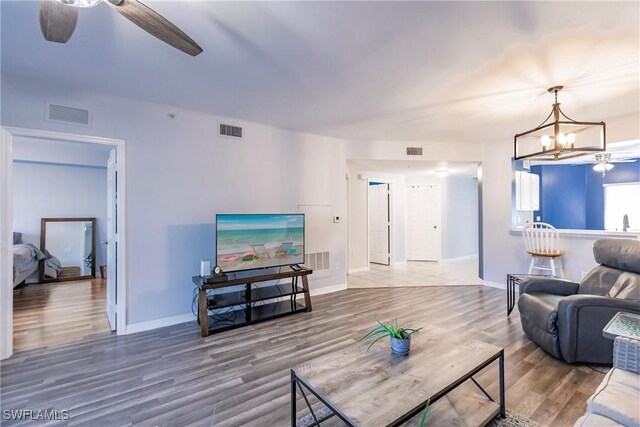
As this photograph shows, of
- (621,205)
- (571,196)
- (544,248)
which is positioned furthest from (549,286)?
(621,205)

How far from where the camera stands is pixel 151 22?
1.49m

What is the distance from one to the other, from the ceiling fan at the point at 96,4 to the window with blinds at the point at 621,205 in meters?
9.54

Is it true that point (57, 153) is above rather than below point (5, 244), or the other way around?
above

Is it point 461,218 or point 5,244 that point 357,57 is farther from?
point 461,218

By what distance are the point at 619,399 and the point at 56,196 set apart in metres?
7.86

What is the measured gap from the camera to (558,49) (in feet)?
7.08

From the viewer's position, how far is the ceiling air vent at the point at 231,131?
145 inches

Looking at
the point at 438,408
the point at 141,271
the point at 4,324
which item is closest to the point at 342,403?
the point at 438,408

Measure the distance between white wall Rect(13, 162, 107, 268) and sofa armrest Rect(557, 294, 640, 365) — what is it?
7353 mm

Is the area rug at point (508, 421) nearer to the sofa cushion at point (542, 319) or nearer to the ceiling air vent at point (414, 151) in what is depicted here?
the sofa cushion at point (542, 319)

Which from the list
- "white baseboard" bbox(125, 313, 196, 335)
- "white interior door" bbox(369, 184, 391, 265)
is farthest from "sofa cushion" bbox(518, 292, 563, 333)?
"white interior door" bbox(369, 184, 391, 265)

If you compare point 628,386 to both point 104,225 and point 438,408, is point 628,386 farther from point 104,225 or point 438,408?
point 104,225

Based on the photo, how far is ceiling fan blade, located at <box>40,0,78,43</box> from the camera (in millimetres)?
1398

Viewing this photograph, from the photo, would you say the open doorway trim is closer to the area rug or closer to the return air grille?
the area rug
